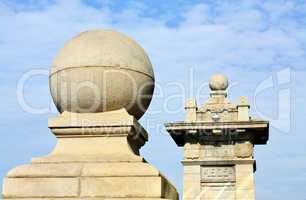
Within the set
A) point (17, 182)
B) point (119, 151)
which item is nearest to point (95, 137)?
point (119, 151)

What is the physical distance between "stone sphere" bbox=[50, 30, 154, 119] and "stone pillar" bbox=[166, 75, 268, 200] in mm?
15248

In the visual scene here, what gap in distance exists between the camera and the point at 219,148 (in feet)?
80.6

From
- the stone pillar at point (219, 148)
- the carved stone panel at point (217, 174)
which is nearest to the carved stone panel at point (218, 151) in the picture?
the stone pillar at point (219, 148)

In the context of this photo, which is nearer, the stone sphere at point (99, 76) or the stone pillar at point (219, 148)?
the stone sphere at point (99, 76)

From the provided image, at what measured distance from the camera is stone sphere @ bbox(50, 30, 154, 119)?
27.0 feet

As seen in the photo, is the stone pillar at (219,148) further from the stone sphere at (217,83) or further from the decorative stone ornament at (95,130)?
the decorative stone ornament at (95,130)

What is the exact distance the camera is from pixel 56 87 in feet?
27.7

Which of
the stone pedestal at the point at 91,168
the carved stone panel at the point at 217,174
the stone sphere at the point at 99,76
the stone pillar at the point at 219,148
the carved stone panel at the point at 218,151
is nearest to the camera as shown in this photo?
the stone pedestal at the point at 91,168

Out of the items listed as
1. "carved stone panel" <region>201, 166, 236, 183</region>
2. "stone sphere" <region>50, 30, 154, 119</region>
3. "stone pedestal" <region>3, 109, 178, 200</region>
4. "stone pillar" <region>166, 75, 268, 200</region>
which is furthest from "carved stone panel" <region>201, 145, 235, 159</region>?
"stone sphere" <region>50, 30, 154, 119</region>

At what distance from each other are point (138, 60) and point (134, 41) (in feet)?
1.37

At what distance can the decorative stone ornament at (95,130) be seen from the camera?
7.82 meters

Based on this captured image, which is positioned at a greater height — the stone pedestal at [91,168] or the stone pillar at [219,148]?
the stone pedestal at [91,168]

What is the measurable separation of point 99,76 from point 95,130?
0.71 metres

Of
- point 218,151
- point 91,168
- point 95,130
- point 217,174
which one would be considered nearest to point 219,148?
point 218,151
